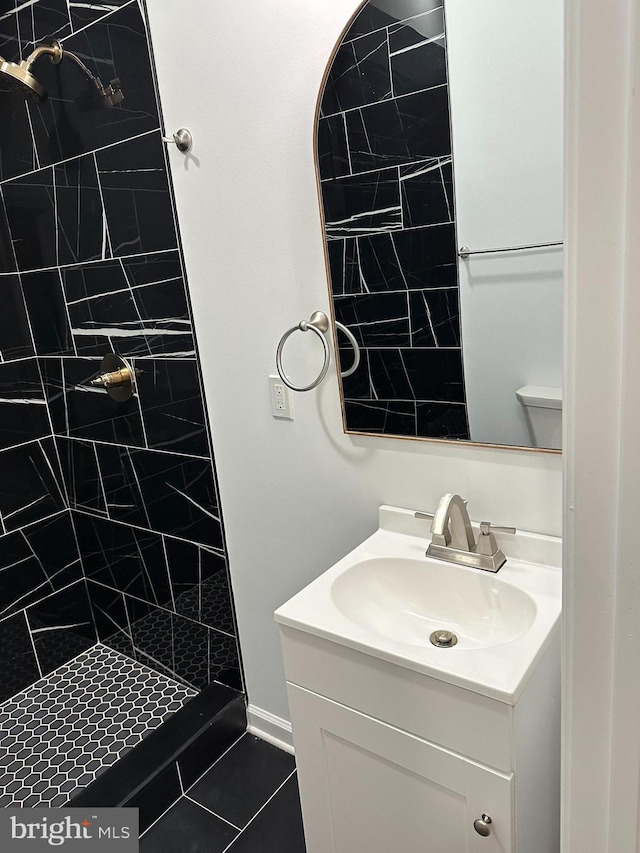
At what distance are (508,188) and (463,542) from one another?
2.37 ft

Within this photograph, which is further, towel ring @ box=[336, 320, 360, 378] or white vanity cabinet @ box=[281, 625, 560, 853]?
towel ring @ box=[336, 320, 360, 378]

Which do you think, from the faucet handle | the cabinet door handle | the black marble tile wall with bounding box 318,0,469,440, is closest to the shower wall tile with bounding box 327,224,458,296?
the black marble tile wall with bounding box 318,0,469,440

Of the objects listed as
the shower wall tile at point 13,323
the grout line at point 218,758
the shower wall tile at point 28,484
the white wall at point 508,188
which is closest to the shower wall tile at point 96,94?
the shower wall tile at point 13,323

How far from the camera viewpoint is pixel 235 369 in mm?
1714

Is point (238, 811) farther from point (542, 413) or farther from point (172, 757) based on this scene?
point (542, 413)

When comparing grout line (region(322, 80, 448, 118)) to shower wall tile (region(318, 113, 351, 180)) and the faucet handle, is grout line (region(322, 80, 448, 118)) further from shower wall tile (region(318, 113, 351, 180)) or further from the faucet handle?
the faucet handle

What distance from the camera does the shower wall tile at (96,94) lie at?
5.32 ft

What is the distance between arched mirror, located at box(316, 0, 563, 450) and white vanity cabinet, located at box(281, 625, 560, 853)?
1.70 ft

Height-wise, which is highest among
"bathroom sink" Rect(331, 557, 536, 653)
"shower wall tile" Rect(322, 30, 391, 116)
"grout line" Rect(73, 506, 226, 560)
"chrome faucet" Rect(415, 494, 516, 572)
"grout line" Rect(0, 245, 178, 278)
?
"shower wall tile" Rect(322, 30, 391, 116)

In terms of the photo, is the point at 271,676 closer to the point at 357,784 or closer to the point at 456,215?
the point at 357,784

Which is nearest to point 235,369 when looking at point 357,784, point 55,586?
point 357,784

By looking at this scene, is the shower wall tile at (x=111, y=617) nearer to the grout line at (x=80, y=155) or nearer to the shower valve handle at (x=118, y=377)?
the shower valve handle at (x=118, y=377)

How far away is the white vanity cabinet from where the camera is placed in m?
1.04

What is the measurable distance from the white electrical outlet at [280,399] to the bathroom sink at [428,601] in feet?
1.50
